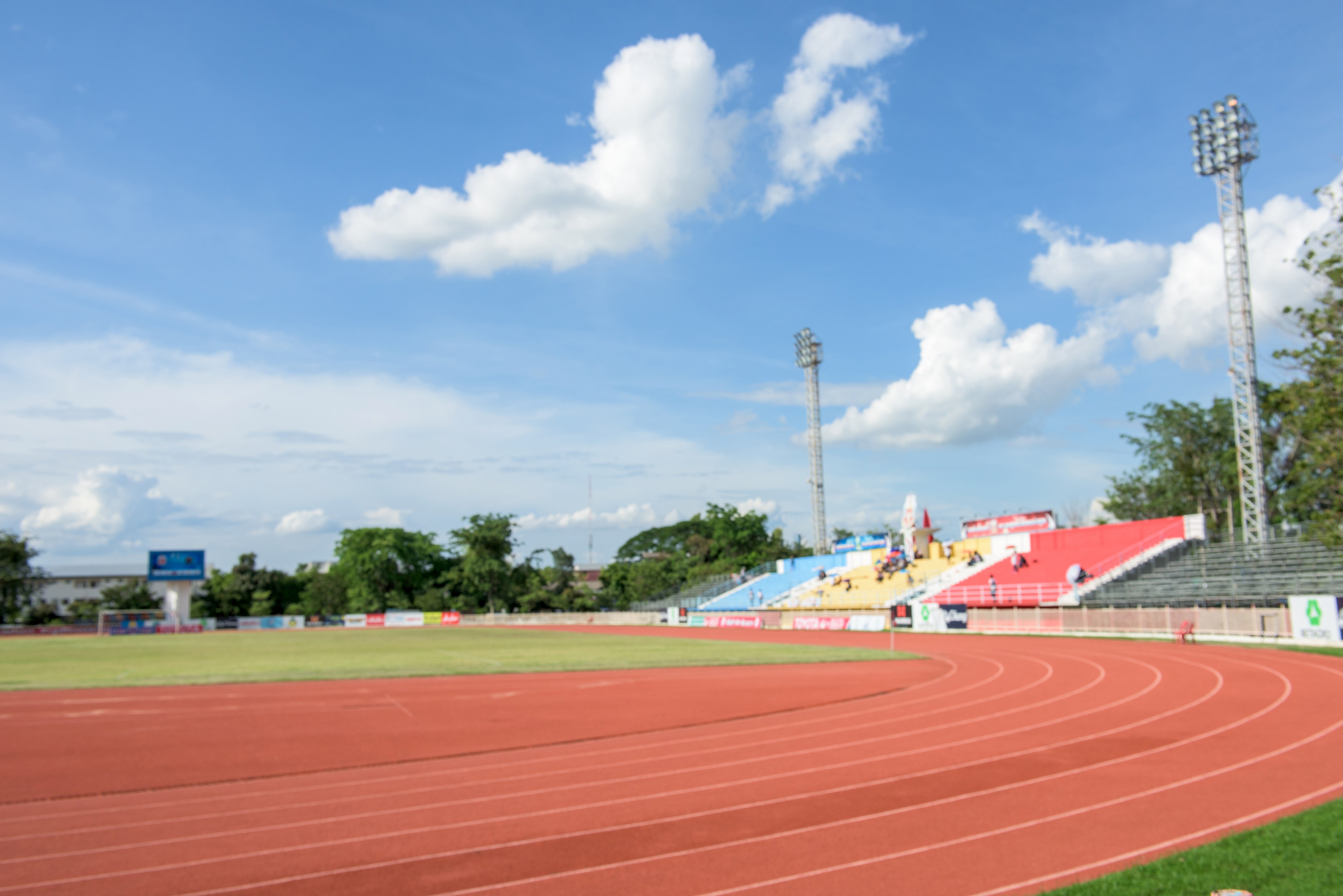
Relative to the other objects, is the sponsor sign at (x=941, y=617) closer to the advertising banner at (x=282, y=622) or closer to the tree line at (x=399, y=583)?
the tree line at (x=399, y=583)

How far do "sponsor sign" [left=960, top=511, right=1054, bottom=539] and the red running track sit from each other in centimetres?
3647

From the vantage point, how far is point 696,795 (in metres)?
10.3

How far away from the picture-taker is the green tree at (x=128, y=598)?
8119cm

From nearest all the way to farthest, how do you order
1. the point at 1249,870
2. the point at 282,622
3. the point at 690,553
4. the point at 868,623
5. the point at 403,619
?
the point at 1249,870
the point at 868,623
the point at 282,622
the point at 403,619
the point at 690,553

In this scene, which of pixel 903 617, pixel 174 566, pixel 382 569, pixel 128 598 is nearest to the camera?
pixel 903 617

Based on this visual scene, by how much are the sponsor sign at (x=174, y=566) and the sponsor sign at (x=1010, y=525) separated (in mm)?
62167

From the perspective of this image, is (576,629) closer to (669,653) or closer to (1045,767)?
(669,653)

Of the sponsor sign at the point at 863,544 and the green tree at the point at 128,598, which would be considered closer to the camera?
the sponsor sign at the point at 863,544

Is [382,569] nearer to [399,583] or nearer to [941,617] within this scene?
[399,583]

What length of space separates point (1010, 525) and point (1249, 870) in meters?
53.8

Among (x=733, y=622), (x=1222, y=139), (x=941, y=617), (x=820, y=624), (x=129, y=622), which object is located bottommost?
(x=733, y=622)

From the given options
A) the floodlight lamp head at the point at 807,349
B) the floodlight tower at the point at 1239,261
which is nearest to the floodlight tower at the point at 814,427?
the floodlight lamp head at the point at 807,349

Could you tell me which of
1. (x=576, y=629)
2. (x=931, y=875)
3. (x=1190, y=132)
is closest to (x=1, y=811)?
(x=931, y=875)

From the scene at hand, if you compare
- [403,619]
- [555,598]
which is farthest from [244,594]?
[555,598]
